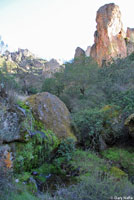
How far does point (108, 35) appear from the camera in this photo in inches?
1346

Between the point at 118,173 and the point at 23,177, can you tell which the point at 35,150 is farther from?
the point at 118,173

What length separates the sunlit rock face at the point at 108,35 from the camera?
3419 cm

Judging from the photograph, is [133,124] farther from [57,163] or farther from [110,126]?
[57,163]

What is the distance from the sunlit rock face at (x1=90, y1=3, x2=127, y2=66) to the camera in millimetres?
34188

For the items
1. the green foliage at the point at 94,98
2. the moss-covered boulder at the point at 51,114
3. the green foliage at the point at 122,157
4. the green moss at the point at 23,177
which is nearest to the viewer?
the green moss at the point at 23,177

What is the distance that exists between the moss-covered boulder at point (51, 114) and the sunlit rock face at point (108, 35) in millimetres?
28233

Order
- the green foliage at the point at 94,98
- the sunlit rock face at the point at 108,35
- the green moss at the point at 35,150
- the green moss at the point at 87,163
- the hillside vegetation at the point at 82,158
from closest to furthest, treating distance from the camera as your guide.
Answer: the hillside vegetation at the point at 82,158
the green moss at the point at 35,150
the green moss at the point at 87,163
the green foliage at the point at 94,98
the sunlit rock face at the point at 108,35

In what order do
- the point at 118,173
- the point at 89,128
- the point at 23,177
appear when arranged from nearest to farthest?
the point at 23,177
the point at 118,173
the point at 89,128

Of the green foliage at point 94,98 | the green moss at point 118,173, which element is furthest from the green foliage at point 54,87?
the green moss at point 118,173

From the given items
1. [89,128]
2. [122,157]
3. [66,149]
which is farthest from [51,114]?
[122,157]

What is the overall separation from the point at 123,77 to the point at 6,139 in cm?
1108

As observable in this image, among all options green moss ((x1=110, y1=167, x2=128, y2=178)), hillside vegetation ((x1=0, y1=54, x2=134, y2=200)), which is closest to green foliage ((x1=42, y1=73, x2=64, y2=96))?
hillside vegetation ((x1=0, y1=54, x2=134, y2=200))

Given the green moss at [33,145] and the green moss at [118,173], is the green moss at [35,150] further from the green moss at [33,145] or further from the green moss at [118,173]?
the green moss at [118,173]

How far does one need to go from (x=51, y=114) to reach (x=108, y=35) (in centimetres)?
3220
